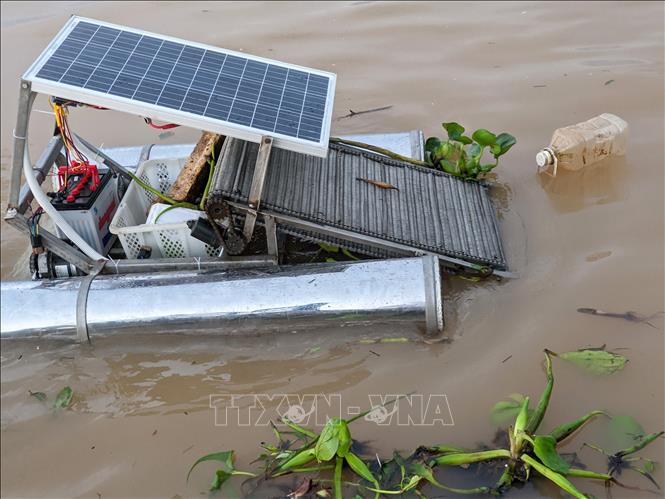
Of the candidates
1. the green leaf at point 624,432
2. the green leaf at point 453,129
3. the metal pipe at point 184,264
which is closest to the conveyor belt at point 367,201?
the metal pipe at point 184,264

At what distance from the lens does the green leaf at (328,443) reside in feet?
8.50

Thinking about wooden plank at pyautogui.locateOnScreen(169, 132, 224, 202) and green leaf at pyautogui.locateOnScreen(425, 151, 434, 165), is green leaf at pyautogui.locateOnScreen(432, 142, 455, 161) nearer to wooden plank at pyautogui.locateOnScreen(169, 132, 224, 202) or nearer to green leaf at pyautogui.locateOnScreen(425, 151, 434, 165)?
green leaf at pyautogui.locateOnScreen(425, 151, 434, 165)

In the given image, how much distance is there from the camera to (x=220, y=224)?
10.8 feet

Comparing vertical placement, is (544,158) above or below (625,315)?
above

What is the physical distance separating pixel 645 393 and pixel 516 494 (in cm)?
90

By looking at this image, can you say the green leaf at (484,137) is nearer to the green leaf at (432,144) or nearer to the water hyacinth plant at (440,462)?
the green leaf at (432,144)

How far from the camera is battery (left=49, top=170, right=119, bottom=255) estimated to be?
11.5ft

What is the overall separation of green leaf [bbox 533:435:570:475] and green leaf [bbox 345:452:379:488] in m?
0.68

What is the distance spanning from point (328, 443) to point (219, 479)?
0.52m

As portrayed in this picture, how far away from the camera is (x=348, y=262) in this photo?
335 cm

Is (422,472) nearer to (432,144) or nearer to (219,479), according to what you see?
(219,479)

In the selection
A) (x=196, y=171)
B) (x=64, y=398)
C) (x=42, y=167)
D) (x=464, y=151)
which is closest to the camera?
(x=64, y=398)

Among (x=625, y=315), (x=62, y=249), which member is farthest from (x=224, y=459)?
(x=625, y=315)

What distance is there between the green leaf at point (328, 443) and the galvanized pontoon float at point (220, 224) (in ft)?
2.29
